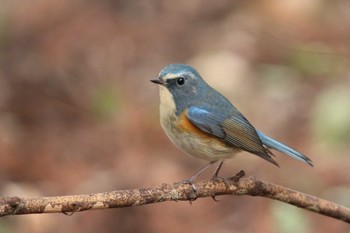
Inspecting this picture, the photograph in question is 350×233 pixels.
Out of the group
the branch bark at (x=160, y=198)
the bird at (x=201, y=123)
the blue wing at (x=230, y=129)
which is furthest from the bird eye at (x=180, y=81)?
the branch bark at (x=160, y=198)

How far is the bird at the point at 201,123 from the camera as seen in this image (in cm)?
436

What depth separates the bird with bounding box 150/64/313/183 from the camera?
4.36 meters

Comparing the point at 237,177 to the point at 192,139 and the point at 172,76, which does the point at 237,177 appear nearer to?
the point at 192,139

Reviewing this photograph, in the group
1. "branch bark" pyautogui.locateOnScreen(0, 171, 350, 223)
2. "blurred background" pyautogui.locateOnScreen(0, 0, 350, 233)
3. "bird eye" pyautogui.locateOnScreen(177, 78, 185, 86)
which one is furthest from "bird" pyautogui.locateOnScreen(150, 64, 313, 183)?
"blurred background" pyautogui.locateOnScreen(0, 0, 350, 233)

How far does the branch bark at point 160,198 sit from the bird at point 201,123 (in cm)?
36

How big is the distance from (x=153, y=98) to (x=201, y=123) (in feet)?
10.9

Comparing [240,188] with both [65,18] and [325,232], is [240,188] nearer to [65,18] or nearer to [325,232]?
[325,232]

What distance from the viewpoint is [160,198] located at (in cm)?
352

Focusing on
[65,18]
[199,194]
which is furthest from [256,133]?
[65,18]

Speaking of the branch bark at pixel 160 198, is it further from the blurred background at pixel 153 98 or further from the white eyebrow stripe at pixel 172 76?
the blurred background at pixel 153 98

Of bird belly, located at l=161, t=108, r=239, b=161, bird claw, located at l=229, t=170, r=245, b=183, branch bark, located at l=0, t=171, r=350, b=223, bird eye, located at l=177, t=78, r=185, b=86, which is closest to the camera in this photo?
branch bark, located at l=0, t=171, r=350, b=223

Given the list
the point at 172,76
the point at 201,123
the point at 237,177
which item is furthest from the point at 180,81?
the point at 237,177

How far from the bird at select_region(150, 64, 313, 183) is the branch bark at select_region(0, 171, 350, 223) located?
0.36 metres

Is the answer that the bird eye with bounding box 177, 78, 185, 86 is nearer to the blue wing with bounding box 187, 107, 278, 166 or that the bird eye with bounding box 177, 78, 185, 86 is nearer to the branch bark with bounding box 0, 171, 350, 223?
the blue wing with bounding box 187, 107, 278, 166
